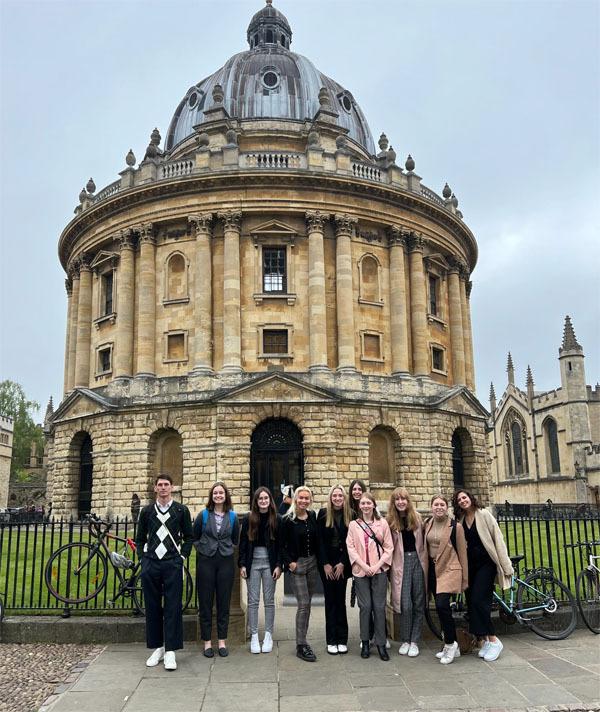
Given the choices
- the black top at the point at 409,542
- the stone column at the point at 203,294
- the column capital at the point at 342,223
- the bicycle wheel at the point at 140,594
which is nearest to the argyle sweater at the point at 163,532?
the bicycle wheel at the point at 140,594

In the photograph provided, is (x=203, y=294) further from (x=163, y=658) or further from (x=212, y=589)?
(x=163, y=658)

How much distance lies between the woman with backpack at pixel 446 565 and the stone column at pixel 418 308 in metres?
22.5

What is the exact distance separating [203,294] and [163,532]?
848 inches

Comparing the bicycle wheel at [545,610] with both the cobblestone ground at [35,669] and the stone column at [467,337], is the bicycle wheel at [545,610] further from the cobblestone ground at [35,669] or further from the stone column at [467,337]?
the stone column at [467,337]

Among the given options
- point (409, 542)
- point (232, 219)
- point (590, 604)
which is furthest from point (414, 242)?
point (409, 542)

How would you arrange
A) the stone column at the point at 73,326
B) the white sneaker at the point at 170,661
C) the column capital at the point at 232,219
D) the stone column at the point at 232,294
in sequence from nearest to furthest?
1. the white sneaker at the point at 170,661
2. the stone column at the point at 232,294
3. the column capital at the point at 232,219
4. the stone column at the point at 73,326

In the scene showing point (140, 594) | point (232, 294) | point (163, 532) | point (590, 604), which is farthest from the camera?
point (232, 294)

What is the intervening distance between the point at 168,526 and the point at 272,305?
21.6 m

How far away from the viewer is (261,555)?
8500 millimetres

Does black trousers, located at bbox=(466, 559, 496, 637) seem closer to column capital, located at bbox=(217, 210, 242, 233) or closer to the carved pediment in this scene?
the carved pediment

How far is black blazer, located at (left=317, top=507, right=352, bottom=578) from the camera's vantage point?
329 inches

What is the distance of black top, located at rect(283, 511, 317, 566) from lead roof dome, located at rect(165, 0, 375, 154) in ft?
105

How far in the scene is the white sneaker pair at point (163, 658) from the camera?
773 cm

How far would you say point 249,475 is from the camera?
1047 inches
